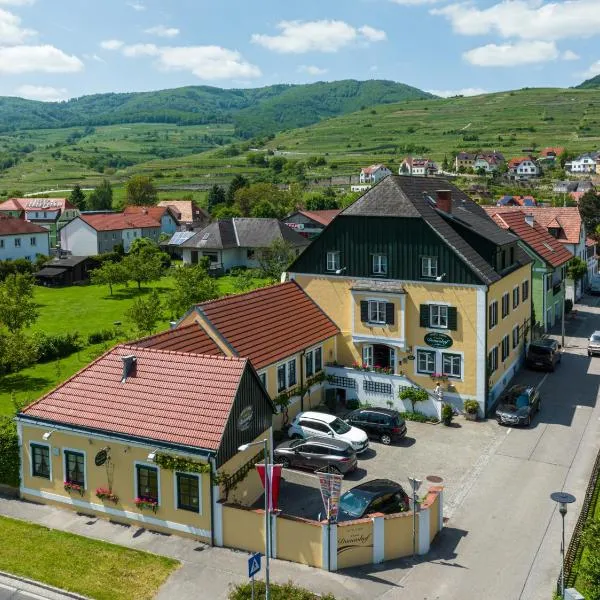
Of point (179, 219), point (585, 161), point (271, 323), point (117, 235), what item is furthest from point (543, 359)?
point (585, 161)

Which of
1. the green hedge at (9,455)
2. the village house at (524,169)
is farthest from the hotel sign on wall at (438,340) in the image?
the village house at (524,169)

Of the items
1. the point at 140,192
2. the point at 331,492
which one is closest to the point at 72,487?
the point at 331,492

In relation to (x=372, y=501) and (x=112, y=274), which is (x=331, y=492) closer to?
(x=372, y=501)

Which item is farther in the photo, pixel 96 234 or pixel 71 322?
pixel 96 234

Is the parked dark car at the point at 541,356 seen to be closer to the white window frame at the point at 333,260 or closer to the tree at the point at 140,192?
the white window frame at the point at 333,260

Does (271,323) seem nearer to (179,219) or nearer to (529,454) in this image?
(529,454)

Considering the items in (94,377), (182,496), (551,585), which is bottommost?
(551,585)
